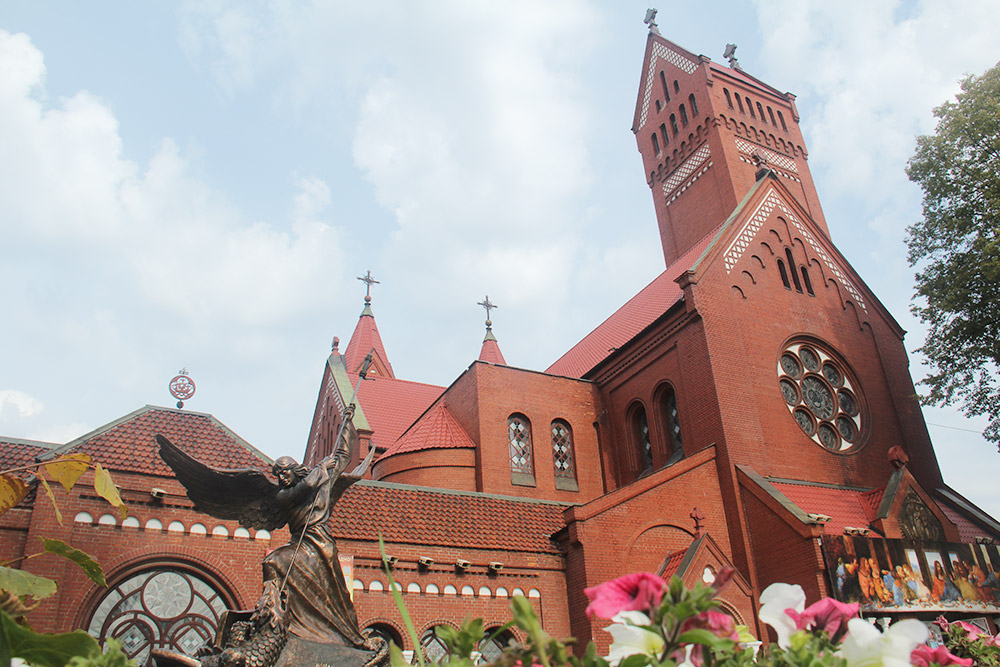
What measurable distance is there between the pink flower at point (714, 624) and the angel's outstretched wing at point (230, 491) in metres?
6.14

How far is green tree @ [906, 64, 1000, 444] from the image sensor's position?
17.5 metres

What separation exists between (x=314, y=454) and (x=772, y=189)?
2254cm

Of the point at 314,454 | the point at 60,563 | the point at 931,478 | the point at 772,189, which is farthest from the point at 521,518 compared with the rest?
the point at 314,454

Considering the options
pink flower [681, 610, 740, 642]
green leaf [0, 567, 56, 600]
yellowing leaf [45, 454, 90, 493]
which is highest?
yellowing leaf [45, 454, 90, 493]

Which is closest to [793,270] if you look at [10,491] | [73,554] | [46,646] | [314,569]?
[314,569]

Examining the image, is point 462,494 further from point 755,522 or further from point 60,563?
point 60,563

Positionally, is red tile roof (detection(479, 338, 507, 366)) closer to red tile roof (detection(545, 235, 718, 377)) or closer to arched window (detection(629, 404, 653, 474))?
red tile roof (detection(545, 235, 718, 377))

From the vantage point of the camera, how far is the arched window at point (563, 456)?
71.6ft

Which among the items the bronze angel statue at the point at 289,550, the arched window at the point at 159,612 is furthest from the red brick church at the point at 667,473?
the bronze angel statue at the point at 289,550

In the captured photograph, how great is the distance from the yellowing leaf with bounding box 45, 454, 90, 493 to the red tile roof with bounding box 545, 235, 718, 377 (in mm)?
19680

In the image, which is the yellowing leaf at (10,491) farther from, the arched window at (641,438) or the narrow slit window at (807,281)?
the narrow slit window at (807,281)

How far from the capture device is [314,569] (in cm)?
653

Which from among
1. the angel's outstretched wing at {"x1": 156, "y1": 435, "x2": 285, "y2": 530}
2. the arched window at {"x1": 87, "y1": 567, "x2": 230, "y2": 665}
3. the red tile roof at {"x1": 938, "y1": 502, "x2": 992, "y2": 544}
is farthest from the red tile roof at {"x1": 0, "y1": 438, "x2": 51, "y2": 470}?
the red tile roof at {"x1": 938, "y1": 502, "x2": 992, "y2": 544}

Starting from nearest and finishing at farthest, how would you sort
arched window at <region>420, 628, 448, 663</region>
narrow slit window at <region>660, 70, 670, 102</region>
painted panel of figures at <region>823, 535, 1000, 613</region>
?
arched window at <region>420, 628, 448, 663</region>, painted panel of figures at <region>823, 535, 1000, 613</region>, narrow slit window at <region>660, 70, 670, 102</region>
